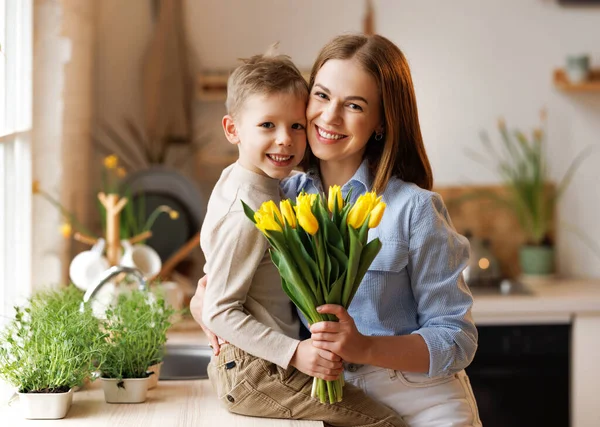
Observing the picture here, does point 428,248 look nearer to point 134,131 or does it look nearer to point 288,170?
point 288,170

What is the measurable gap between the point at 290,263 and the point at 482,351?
7.43ft

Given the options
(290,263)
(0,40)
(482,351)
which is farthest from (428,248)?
(482,351)

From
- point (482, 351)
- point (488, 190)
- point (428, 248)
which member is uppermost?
point (428, 248)

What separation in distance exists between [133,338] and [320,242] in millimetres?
610

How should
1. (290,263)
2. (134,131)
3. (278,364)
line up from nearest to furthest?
1. (290,263)
2. (278,364)
3. (134,131)

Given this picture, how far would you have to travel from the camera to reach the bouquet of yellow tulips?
1444mm

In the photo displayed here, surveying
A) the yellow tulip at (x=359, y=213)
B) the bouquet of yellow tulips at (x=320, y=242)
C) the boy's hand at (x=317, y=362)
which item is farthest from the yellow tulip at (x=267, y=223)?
the boy's hand at (x=317, y=362)

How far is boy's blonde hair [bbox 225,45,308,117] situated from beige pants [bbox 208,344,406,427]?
0.50 m

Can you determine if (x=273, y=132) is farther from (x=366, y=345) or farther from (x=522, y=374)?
(x=522, y=374)

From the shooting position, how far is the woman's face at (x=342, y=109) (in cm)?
175

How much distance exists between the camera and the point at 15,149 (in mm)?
2613

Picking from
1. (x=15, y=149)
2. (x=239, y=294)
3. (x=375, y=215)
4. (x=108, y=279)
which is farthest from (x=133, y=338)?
(x=15, y=149)

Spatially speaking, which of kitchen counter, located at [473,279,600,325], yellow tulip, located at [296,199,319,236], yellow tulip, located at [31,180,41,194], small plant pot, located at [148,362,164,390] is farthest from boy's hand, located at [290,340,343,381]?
kitchen counter, located at [473,279,600,325]

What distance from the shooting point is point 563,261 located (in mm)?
4195
